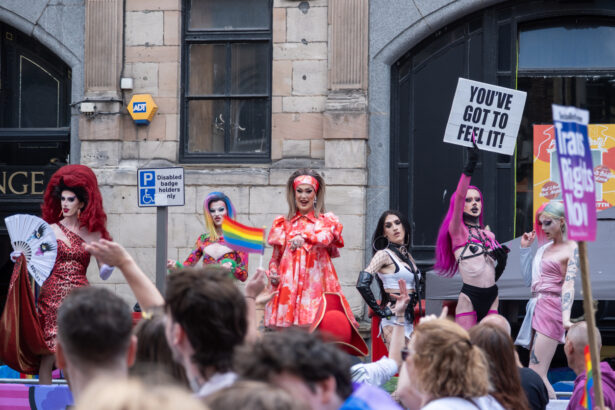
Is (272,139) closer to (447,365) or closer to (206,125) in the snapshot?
(206,125)

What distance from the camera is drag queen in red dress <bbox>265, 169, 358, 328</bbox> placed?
8.36 m

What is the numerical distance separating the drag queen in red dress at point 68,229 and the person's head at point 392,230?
2428mm

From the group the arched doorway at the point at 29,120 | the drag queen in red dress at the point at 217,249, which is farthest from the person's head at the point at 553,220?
the arched doorway at the point at 29,120

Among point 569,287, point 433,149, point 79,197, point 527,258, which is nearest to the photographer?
point 569,287

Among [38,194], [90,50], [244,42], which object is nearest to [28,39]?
[90,50]

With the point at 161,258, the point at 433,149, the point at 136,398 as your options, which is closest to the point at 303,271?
the point at 161,258

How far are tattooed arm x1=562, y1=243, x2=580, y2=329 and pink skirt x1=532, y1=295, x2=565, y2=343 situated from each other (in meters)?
0.24

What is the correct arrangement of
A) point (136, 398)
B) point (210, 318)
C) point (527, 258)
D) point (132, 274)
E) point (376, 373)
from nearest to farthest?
1. point (136, 398)
2. point (210, 318)
3. point (132, 274)
4. point (376, 373)
5. point (527, 258)

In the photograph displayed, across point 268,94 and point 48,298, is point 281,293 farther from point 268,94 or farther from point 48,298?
point 268,94

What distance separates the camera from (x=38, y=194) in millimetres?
12664

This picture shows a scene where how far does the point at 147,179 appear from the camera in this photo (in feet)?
27.0

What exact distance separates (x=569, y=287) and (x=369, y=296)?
5.48ft

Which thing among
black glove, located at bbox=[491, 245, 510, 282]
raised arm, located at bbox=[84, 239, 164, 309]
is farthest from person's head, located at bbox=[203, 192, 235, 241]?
raised arm, located at bbox=[84, 239, 164, 309]

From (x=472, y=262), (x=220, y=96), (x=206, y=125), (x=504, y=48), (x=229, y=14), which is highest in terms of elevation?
(x=229, y=14)
